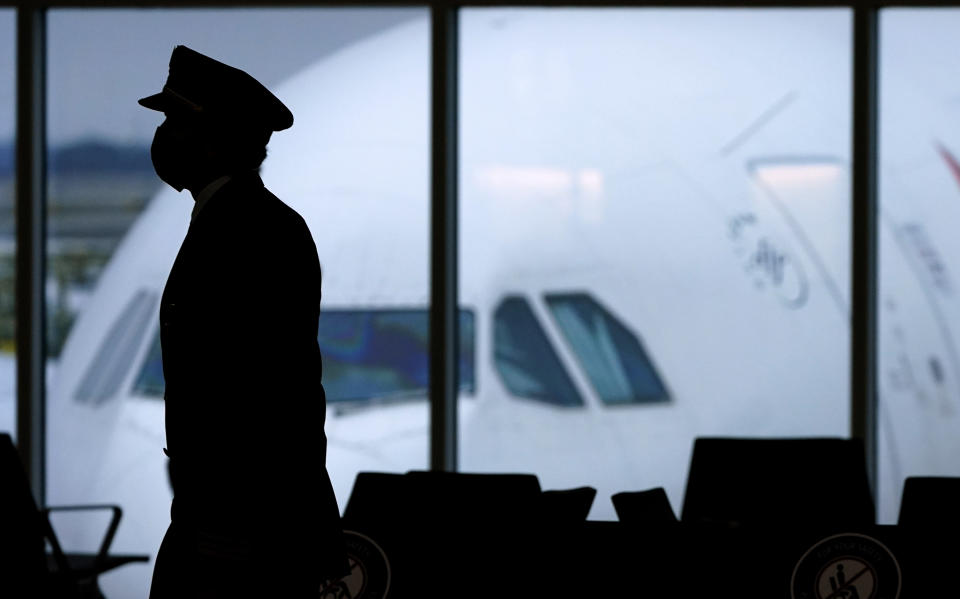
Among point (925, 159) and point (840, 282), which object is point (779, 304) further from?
point (925, 159)

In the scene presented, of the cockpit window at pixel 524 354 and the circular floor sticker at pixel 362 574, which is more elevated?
the cockpit window at pixel 524 354

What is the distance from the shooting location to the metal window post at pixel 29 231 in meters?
4.76

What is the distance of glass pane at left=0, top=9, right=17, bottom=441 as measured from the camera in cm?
484

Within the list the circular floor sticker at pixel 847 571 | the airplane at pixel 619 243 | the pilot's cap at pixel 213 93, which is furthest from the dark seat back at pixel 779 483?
the pilot's cap at pixel 213 93

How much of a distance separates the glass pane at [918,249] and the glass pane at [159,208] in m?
1.79

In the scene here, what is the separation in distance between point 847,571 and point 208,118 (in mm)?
1536

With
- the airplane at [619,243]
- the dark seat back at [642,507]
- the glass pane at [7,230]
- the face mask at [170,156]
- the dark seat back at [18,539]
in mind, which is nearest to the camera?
the face mask at [170,156]

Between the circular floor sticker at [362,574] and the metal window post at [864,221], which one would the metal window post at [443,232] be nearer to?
the metal window post at [864,221]

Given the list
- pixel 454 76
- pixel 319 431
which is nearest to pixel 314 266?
pixel 319 431

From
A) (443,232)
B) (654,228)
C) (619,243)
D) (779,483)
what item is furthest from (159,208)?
(779,483)

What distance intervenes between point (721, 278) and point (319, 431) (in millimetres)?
3384

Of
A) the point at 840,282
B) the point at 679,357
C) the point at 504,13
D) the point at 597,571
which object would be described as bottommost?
the point at 597,571

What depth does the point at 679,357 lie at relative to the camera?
468 cm

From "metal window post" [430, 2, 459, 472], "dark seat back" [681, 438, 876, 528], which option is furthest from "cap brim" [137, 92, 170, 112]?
"metal window post" [430, 2, 459, 472]
